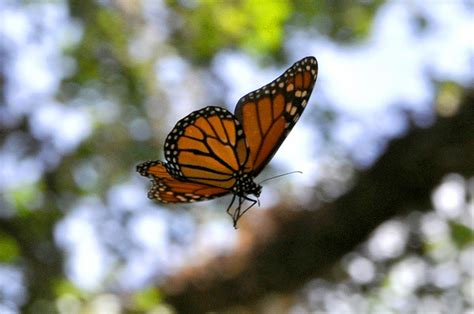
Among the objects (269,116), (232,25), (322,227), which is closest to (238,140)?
(269,116)

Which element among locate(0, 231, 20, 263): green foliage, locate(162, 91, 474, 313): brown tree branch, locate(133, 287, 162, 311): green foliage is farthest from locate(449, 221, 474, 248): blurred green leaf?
locate(0, 231, 20, 263): green foliage

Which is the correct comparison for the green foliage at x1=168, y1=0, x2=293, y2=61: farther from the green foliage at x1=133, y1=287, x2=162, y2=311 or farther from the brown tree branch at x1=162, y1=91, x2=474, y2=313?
the green foliage at x1=133, y1=287, x2=162, y2=311

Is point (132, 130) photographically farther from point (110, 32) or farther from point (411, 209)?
point (411, 209)

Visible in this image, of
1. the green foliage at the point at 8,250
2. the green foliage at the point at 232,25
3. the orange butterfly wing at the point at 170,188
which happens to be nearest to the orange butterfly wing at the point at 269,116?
the orange butterfly wing at the point at 170,188

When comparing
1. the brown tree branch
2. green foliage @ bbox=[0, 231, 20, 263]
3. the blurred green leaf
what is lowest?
green foliage @ bbox=[0, 231, 20, 263]

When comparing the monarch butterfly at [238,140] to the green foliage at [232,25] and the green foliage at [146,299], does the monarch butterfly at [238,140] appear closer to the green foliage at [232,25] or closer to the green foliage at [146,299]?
the green foliage at [232,25]

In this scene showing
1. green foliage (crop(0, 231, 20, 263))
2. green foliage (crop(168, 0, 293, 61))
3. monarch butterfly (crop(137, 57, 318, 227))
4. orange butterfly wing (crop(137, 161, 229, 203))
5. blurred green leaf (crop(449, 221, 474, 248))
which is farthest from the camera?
blurred green leaf (crop(449, 221, 474, 248))

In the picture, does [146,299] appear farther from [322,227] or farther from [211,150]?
[211,150]
